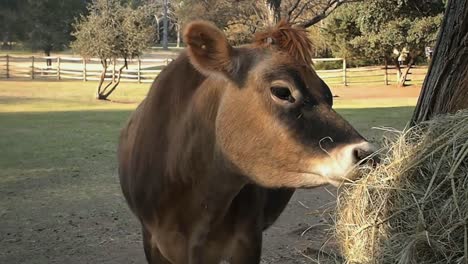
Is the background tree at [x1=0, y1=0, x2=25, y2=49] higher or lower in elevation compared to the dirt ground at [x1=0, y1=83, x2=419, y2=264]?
higher

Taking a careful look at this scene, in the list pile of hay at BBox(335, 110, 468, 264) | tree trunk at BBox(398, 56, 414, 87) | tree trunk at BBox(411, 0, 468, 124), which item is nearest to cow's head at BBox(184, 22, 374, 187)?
pile of hay at BBox(335, 110, 468, 264)

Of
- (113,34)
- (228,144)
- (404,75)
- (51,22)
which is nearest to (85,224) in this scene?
(228,144)

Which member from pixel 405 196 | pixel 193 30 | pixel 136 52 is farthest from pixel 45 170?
pixel 136 52

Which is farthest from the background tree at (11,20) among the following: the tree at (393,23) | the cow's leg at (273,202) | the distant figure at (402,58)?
the cow's leg at (273,202)

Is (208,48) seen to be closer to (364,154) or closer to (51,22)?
(364,154)

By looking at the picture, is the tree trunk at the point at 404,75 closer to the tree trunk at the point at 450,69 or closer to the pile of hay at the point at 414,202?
the tree trunk at the point at 450,69

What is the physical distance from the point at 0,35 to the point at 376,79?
22455 millimetres

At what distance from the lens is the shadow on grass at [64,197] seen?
6.41 meters

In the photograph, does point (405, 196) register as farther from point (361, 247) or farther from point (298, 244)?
point (298, 244)

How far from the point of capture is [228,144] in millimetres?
3021

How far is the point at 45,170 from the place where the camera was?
10648mm

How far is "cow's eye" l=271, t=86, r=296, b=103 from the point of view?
2.72 metres

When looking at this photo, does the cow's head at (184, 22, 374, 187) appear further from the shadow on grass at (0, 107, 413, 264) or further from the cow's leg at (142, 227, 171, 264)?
the shadow on grass at (0, 107, 413, 264)

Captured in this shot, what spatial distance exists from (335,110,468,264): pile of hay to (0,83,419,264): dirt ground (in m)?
2.10
